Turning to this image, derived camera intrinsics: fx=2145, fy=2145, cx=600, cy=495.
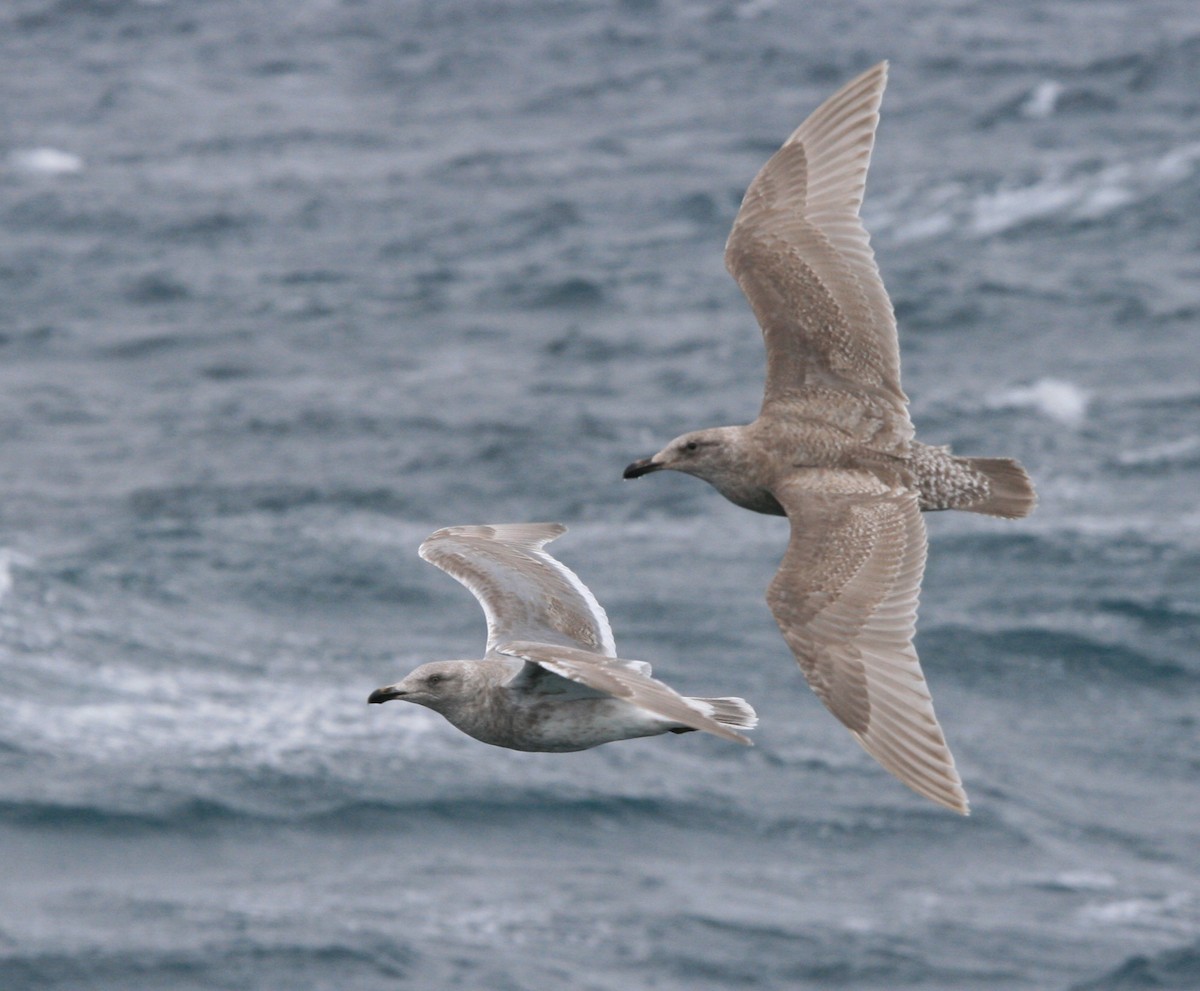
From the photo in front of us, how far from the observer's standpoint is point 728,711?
34.6 feet

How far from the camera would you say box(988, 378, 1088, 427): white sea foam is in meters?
36.0

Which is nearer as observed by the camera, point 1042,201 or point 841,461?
point 841,461

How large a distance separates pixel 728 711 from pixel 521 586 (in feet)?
6.56

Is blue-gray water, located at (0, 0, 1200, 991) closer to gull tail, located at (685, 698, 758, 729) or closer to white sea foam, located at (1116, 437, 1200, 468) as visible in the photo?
white sea foam, located at (1116, 437, 1200, 468)

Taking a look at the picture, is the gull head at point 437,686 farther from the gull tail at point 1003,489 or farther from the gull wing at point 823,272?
the gull tail at point 1003,489

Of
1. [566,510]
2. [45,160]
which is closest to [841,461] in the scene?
[566,510]

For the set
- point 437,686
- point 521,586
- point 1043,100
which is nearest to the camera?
point 437,686

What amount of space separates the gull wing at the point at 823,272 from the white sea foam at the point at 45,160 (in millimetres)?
41292

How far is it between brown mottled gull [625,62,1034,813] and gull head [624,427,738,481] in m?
0.01

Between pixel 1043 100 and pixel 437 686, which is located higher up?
pixel 1043 100

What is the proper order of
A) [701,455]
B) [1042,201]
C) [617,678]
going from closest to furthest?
[617,678]
[701,455]
[1042,201]

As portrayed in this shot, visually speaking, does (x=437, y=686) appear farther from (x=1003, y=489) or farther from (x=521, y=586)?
(x=1003, y=489)

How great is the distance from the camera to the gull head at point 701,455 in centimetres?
1245

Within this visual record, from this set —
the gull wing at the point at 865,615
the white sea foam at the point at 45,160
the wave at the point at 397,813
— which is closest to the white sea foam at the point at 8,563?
the wave at the point at 397,813
